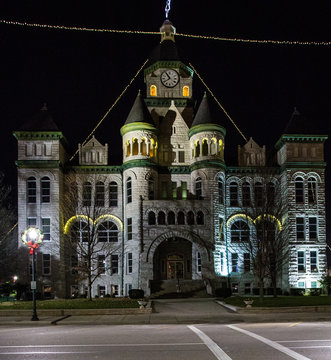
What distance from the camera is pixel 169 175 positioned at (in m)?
52.3

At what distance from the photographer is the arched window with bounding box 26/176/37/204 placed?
1948 inches

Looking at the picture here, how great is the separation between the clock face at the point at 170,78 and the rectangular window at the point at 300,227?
20.5 meters

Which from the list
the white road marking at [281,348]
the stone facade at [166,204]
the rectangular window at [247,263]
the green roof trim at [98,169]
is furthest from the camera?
the green roof trim at [98,169]

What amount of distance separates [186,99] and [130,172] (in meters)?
11.6

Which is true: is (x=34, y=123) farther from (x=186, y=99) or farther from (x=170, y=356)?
(x=170, y=356)

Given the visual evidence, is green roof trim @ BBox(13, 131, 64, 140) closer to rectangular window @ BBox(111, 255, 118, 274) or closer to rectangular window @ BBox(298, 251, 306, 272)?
rectangular window @ BBox(111, 255, 118, 274)

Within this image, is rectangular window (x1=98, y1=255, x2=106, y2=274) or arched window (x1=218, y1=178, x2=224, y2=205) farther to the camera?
arched window (x1=218, y1=178, x2=224, y2=205)

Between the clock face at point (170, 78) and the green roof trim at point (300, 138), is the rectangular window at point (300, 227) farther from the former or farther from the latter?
the clock face at point (170, 78)

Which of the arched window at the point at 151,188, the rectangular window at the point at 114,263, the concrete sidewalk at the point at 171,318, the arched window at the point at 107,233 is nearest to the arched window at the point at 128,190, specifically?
the arched window at the point at 151,188

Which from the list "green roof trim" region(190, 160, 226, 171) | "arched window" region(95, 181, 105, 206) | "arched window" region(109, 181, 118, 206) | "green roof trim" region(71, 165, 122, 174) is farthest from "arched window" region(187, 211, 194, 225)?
"arched window" region(95, 181, 105, 206)

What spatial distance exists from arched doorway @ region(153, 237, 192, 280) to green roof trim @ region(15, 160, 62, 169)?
43.9 feet

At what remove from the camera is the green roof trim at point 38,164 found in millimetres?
49250

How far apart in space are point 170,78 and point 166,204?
16.3 meters

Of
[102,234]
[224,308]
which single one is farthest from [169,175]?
[224,308]
